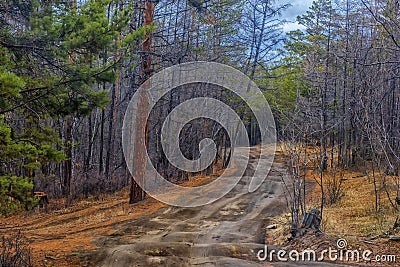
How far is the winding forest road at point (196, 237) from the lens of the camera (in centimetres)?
665

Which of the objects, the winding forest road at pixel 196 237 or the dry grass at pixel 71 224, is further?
the dry grass at pixel 71 224

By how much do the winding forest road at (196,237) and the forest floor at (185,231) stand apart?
17 millimetres

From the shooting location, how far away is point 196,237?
8.43 meters

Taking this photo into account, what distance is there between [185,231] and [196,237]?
2.34ft

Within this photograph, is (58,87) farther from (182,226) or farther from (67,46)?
(182,226)

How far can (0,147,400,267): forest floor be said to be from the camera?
6836 mm

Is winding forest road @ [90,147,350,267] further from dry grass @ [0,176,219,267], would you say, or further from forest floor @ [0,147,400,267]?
dry grass @ [0,176,219,267]

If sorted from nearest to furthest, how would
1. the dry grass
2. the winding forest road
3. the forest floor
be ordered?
the winding forest road, the forest floor, the dry grass

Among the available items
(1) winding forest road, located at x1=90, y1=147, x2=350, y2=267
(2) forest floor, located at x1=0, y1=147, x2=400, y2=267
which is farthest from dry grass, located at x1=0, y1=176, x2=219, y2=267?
(1) winding forest road, located at x1=90, y1=147, x2=350, y2=267

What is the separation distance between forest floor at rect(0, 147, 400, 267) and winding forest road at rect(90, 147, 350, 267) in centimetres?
2

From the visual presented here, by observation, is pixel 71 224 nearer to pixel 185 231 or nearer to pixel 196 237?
pixel 185 231

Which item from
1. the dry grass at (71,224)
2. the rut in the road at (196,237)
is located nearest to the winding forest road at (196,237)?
the rut in the road at (196,237)

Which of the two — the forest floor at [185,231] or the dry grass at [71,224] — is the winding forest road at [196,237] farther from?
the dry grass at [71,224]

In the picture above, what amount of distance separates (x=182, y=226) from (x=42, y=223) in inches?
201
